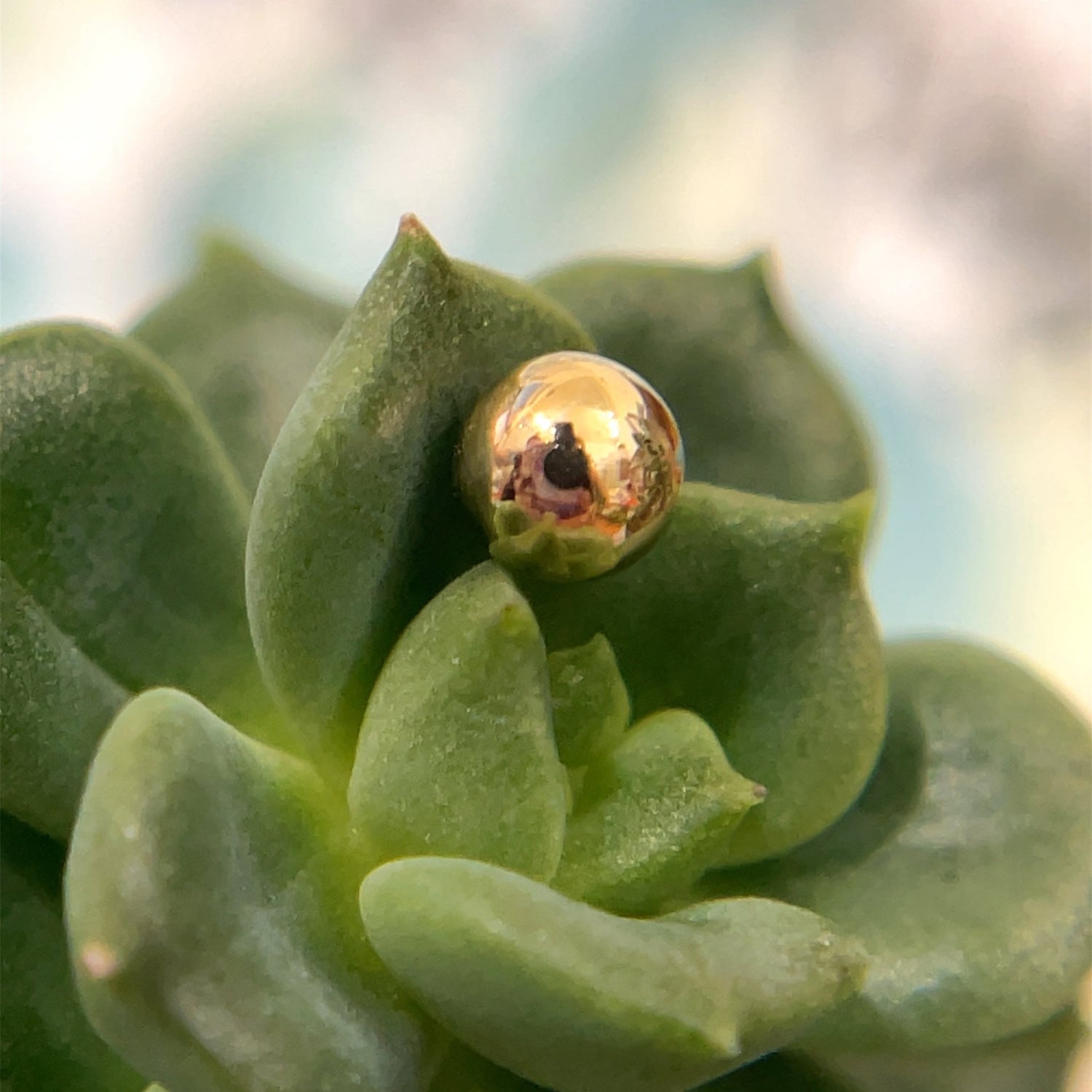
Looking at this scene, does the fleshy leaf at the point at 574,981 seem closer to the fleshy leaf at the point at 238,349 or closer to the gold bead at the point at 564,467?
the gold bead at the point at 564,467

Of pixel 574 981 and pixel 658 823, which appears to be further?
pixel 658 823

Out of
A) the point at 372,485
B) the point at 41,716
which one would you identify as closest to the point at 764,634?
the point at 372,485

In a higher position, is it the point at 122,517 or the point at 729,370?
the point at 729,370

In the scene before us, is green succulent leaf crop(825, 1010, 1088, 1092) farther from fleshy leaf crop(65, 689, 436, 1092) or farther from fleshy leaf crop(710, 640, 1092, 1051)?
fleshy leaf crop(65, 689, 436, 1092)

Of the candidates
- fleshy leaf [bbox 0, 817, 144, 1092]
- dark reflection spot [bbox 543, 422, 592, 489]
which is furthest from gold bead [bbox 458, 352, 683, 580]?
fleshy leaf [bbox 0, 817, 144, 1092]

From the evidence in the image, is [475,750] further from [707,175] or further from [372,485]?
[707,175]

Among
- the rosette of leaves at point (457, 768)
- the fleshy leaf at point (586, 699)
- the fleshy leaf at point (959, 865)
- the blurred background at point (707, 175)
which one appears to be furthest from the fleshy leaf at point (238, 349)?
the fleshy leaf at point (959, 865)

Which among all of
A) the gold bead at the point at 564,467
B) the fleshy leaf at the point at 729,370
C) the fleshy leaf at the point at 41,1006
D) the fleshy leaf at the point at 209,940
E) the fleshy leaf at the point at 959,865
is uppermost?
the fleshy leaf at the point at 729,370
